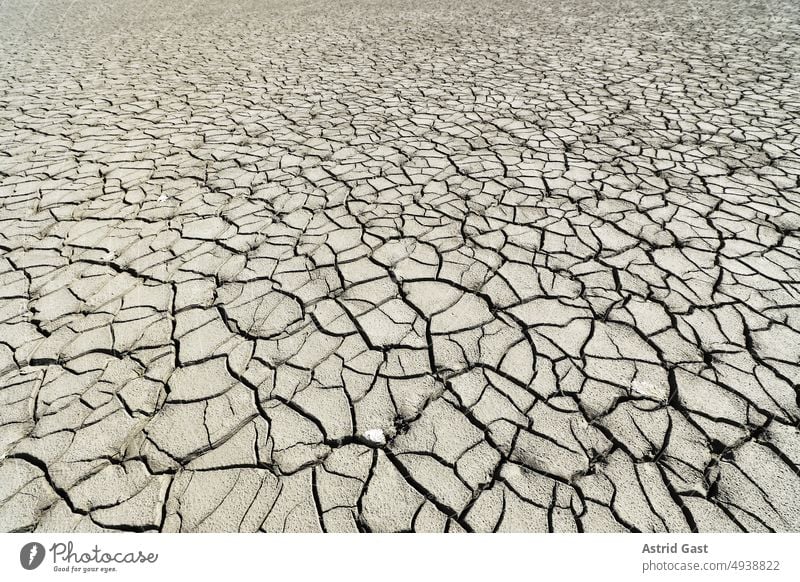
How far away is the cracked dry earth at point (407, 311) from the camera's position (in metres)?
1.53

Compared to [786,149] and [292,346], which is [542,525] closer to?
[292,346]

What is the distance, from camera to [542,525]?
4.68ft
